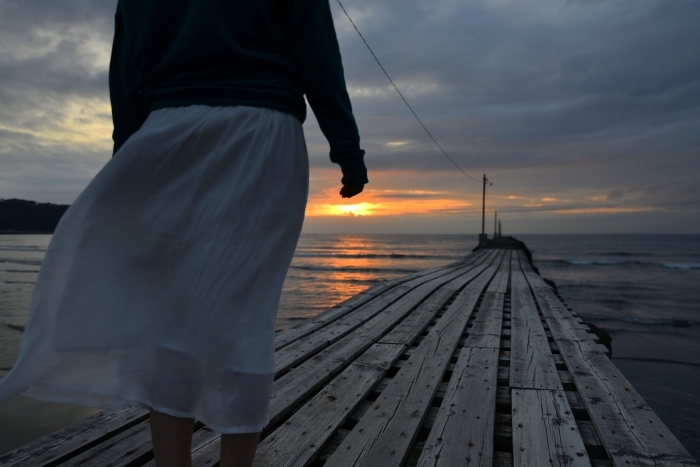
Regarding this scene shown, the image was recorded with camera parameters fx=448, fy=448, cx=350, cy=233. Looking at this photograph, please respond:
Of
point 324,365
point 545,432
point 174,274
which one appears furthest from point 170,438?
point 324,365

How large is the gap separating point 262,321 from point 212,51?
26.4 inches

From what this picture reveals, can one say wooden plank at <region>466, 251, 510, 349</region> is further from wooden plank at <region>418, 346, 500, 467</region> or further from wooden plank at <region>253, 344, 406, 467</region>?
wooden plank at <region>253, 344, 406, 467</region>

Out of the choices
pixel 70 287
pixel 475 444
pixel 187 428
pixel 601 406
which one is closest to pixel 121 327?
pixel 70 287

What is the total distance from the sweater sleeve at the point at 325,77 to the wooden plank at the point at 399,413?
111cm

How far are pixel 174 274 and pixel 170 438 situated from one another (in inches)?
17.3

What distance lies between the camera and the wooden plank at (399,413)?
174 centimetres

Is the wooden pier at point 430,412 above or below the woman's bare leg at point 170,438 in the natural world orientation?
below

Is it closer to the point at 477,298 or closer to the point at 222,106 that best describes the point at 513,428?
the point at 222,106

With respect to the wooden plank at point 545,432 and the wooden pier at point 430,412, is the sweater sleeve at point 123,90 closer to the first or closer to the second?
the wooden pier at point 430,412

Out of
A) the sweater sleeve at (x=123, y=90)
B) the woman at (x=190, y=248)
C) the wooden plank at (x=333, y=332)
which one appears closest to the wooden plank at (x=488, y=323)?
the wooden plank at (x=333, y=332)

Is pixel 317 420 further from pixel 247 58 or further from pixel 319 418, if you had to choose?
pixel 247 58

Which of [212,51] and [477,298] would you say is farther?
[477,298]

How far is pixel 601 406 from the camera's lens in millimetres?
2172

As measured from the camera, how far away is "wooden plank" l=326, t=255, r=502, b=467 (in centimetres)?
174
